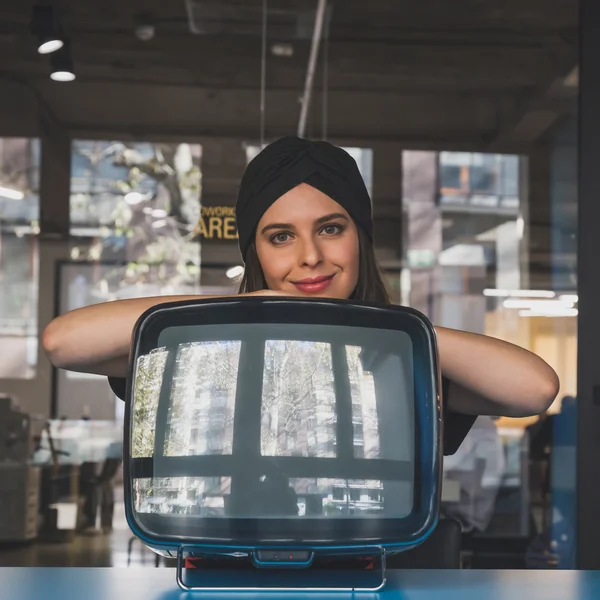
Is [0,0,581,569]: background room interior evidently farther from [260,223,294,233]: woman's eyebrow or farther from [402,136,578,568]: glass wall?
[260,223,294,233]: woman's eyebrow

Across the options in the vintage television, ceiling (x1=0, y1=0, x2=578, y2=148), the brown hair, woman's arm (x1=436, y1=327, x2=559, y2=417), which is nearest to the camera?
the vintage television

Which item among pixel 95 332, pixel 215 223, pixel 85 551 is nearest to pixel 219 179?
pixel 215 223

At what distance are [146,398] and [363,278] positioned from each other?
0.64 m

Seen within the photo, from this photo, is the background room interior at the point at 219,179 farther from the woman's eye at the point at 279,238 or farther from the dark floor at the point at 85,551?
the woman's eye at the point at 279,238

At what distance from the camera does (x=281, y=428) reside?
75 centimetres

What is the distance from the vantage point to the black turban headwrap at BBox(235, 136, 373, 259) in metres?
1.19

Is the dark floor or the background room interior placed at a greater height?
the background room interior

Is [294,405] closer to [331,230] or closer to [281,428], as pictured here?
[281,428]

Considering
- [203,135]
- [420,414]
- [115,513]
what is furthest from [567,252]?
[420,414]

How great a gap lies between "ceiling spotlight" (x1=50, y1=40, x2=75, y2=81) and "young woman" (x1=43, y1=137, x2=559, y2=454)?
12.2ft

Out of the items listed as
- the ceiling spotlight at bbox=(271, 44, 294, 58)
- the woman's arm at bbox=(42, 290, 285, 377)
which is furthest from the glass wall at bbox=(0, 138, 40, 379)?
the woman's arm at bbox=(42, 290, 285, 377)

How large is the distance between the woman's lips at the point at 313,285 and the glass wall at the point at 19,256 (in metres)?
3.73

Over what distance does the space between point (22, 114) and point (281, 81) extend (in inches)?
48.2

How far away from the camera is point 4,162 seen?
4801 millimetres
